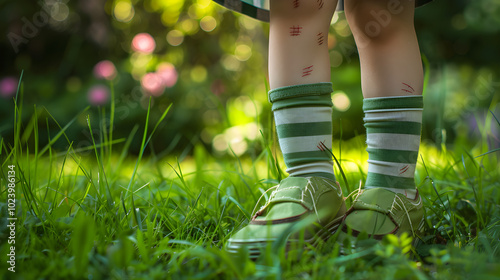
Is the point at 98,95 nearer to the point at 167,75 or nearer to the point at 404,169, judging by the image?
the point at 167,75

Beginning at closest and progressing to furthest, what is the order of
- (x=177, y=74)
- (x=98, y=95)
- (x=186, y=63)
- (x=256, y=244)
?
(x=256, y=244) < (x=98, y=95) < (x=177, y=74) < (x=186, y=63)

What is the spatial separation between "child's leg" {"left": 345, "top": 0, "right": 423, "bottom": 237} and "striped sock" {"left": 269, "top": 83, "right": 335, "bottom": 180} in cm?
11

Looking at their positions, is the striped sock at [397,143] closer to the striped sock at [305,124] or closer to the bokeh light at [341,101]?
the striped sock at [305,124]

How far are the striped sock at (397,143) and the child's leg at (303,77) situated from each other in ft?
0.39

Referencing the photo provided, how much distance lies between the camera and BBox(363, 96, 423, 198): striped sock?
2.57 ft

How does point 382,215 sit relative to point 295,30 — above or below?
below

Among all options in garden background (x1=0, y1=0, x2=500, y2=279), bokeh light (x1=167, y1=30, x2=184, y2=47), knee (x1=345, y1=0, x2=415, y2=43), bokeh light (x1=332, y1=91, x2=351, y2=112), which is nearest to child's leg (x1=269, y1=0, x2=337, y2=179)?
knee (x1=345, y1=0, x2=415, y2=43)

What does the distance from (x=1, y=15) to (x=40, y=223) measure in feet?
9.22

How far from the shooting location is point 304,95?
0.72 m

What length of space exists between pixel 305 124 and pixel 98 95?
87.6 inches

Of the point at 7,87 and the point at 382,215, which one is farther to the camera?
the point at 7,87

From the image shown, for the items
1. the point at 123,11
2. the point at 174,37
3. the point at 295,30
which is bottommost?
the point at 295,30

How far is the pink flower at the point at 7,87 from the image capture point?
8.72 ft

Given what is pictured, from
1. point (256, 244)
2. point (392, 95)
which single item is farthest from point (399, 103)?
point (256, 244)
